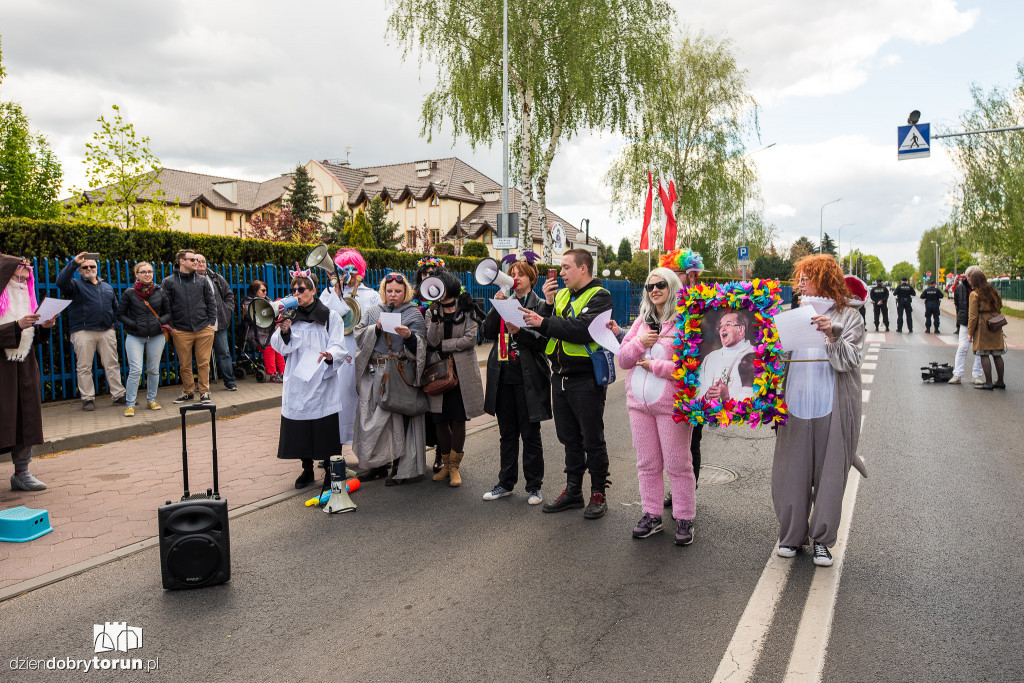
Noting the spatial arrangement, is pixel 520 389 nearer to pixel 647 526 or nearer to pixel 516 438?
pixel 516 438

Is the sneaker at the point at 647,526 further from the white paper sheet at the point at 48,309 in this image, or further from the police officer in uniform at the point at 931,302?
the police officer in uniform at the point at 931,302

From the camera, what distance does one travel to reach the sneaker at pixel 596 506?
17.6 ft

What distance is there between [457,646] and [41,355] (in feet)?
29.7

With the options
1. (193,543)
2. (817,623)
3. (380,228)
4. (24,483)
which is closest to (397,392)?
(193,543)

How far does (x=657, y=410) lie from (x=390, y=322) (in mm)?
2429

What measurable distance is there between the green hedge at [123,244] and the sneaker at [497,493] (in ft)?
25.2

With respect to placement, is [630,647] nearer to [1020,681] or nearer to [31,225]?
[1020,681]

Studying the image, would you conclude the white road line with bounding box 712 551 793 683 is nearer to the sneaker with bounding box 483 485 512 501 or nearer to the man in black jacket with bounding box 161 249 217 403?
the sneaker with bounding box 483 485 512 501

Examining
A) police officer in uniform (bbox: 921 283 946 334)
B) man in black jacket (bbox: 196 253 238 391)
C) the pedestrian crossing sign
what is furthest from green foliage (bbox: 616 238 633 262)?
man in black jacket (bbox: 196 253 238 391)

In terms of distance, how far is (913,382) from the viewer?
12.7 m

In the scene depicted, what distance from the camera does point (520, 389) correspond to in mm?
5938

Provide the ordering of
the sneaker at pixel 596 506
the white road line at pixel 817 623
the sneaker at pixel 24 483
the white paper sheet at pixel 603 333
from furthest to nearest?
the sneaker at pixel 24 483 < the sneaker at pixel 596 506 < the white paper sheet at pixel 603 333 < the white road line at pixel 817 623

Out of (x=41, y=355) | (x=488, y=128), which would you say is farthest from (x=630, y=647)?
(x=488, y=128)

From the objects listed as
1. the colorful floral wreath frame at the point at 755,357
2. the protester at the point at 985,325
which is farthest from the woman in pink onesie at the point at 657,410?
the protester at the point at 985,325
